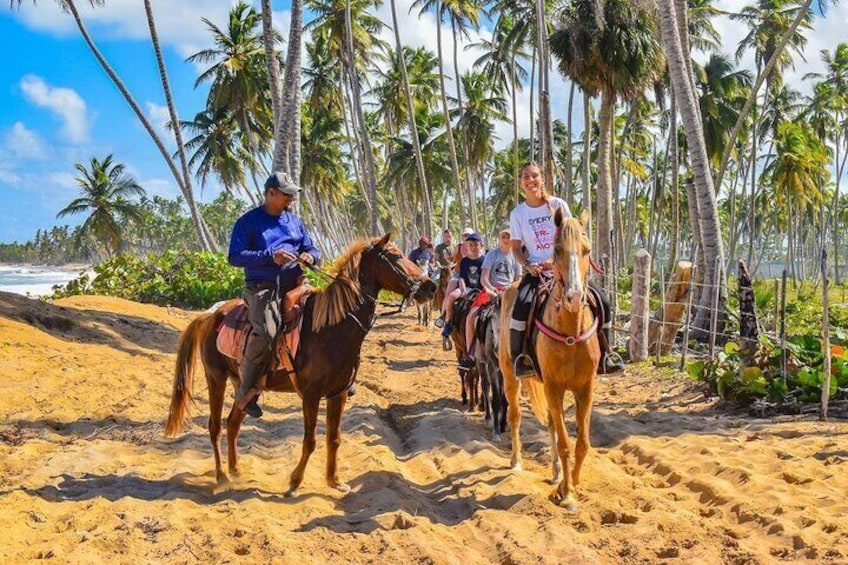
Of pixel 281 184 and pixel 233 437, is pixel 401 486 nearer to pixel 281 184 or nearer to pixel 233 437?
pixel 233 437

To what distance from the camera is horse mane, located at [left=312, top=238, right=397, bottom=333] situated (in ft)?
18.6

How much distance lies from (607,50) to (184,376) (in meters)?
19.0

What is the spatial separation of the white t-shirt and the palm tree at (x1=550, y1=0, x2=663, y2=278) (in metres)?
15.2

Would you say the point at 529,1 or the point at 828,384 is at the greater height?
the point at 529,1

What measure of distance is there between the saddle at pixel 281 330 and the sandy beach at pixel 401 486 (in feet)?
3.80

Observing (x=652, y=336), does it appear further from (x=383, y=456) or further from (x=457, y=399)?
(x=383, y=456)

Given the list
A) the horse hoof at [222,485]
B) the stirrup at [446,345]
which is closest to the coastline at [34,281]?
the stirrup at [446,345]

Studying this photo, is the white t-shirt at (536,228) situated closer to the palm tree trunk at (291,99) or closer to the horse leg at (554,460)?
the horse leg at (554,460)

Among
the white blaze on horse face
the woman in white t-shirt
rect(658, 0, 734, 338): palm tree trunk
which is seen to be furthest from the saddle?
rect(658, 0, 734, 338): palm tree trunk

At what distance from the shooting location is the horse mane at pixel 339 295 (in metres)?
5.67

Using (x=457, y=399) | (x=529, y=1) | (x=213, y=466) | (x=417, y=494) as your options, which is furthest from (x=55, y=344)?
(x=529, y=1)

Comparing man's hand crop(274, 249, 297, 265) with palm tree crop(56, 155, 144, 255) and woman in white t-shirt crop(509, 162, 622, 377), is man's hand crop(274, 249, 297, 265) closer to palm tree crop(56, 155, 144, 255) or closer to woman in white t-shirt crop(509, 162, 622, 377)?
→ woman in white t-shirt crop(509, 162, 622, 377)

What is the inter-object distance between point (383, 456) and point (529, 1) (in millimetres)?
27142

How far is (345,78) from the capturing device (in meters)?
39.1
